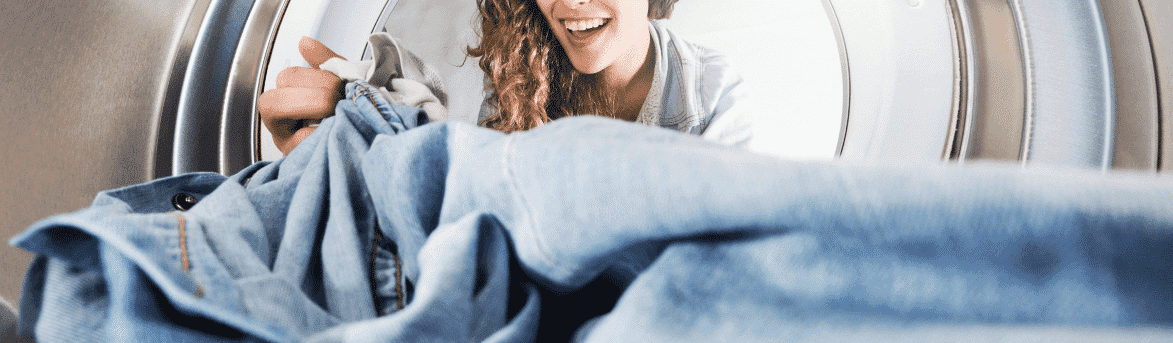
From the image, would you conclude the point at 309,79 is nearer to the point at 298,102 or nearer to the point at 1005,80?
the point at 298,102

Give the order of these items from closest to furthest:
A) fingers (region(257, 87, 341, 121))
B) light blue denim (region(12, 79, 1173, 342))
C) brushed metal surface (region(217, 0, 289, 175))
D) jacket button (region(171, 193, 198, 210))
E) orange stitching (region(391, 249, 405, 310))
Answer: light blue denim (region(12, 79, 1173, 342))
orange stitching (region(391, 249, 405, 310))
jacket button (region(171, 193, 198, 210))
fingers (region(257, 87, 341, 121))
brushed metal surface (region(217, 0, 289, 175))

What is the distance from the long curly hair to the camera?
0.89 m

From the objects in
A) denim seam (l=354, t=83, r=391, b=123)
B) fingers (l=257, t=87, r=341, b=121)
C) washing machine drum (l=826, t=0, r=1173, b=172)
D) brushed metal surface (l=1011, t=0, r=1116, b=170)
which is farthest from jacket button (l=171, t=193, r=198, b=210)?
brushed metal surface (l=1011, t=0, r=1116, b=170)

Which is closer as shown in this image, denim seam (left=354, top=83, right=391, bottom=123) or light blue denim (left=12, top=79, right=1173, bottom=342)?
light blue denim (left=12, top=79, right=1173, bottom=342)

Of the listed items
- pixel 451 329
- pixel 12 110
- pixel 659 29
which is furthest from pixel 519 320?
pixel 659 29

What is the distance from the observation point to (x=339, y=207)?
0.32 metres

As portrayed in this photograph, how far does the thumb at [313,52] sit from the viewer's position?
0.78 meters

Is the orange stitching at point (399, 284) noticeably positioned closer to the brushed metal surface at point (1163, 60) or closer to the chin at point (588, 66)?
the chin at point (588, 66)

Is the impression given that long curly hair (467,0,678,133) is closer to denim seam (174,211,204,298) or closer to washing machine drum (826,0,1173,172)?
washing machine drum (826,0,1173,172)

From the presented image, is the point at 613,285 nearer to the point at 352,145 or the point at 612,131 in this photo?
the point at 612,131

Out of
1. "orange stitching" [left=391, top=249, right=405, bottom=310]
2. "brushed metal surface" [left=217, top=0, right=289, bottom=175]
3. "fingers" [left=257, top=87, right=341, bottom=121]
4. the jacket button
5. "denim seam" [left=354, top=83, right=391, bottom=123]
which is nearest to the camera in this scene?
"orange stitching" [left=391, top=249, right=405, bottom=310]

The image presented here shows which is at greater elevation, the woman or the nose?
the nose

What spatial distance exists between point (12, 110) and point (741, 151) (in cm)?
71

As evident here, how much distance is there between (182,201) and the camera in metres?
0.44
